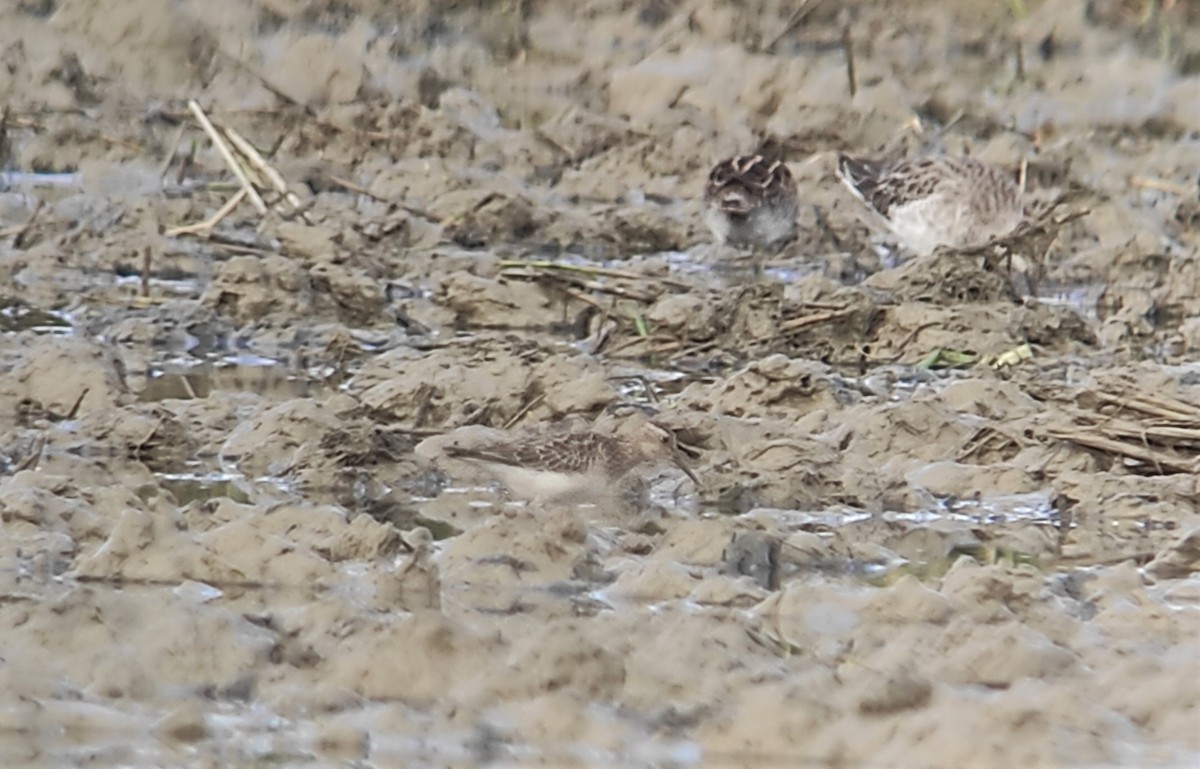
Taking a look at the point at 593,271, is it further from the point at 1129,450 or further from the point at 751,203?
the point at 1129,450

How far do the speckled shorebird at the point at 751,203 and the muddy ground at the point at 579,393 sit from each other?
0.71ft

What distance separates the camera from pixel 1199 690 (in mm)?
5258

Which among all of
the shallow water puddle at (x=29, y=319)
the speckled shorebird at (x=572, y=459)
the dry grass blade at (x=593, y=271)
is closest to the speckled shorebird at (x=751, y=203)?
the dry grass blade at (x=593, y=271)

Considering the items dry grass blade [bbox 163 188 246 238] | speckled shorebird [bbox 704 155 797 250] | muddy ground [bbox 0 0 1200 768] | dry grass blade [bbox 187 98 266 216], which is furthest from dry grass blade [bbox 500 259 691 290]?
dry grass blade [bbox 187 98 266 216]

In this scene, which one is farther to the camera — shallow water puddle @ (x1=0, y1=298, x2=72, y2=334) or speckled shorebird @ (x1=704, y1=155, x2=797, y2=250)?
speckled shorebird @ (x1=704, y1=155, x2=797, y2=250)

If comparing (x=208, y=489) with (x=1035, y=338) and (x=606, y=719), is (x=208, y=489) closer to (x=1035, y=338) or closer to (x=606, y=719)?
(x=606, y=719)

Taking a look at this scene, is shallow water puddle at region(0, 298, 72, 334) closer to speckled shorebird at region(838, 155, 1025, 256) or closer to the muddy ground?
the muddy ground

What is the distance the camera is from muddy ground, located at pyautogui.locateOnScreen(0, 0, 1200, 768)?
5.22m

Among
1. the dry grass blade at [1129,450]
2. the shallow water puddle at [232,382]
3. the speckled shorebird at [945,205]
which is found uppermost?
the dry grass blade at [1129,450]

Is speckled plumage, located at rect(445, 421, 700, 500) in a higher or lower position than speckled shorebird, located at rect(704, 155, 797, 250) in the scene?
higher

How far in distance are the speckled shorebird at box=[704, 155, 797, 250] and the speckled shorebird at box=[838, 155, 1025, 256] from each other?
0.52m

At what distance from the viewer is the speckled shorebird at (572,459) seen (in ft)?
24.4

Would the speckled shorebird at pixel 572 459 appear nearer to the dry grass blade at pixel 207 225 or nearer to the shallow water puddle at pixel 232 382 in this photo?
the shallow water puddle at pixel 232 382

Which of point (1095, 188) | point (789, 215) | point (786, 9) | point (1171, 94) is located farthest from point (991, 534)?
point (786, 9)
